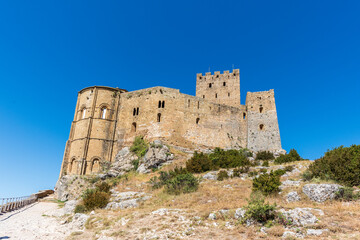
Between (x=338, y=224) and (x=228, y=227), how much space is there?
320 centimetres

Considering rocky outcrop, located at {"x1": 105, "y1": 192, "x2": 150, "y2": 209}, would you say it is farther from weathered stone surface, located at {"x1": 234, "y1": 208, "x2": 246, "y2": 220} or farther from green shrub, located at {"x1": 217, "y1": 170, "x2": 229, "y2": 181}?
weathered stone surface, located at {"x1": 234, "y1": 208, "x2": 246, "y2": 220}

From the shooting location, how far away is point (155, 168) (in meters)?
22.3


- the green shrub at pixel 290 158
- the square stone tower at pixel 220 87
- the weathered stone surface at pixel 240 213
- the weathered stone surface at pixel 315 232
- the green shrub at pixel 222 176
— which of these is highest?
the square stone tower at pixel 220 87

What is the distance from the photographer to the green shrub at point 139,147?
79.8 ft

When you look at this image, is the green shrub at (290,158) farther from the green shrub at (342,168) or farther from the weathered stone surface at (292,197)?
the weathered stone surface at (292,197)

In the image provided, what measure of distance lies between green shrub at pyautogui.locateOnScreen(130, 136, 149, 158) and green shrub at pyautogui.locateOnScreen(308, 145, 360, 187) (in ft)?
49.8

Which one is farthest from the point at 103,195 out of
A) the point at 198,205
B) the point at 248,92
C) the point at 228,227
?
the point at 248,92

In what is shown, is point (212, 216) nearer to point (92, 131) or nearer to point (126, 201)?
point (126, 201)

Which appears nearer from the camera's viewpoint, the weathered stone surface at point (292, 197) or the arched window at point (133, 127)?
the weathered stone surface at point (292, 197)

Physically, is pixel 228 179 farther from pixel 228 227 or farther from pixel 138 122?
pixel 138 122

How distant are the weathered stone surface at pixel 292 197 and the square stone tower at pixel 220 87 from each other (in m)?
23.3

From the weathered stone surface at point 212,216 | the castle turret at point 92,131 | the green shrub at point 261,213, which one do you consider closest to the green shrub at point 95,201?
the weathered stone surface at point 212,216

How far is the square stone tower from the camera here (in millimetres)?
34344

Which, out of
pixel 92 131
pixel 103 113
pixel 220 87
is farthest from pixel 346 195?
pixel 220 87
